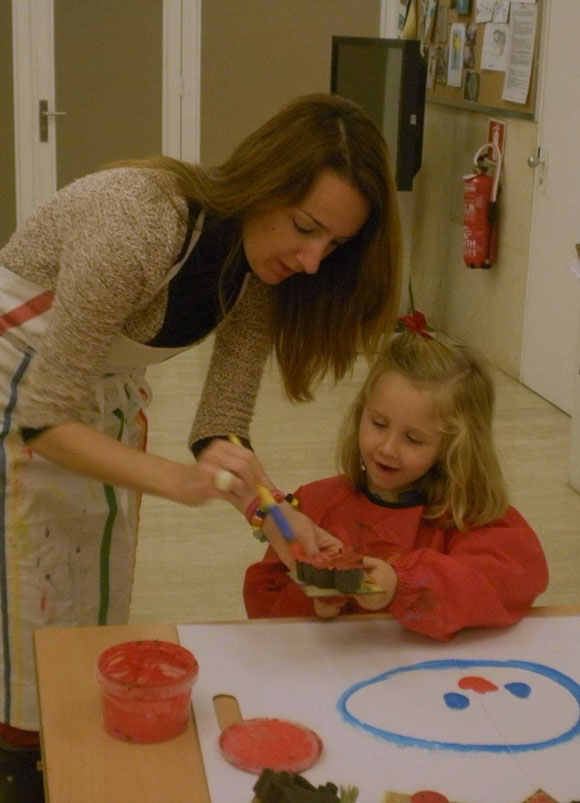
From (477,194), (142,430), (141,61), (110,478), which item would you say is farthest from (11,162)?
(110,478)

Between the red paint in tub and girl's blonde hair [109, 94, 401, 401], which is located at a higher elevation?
girl's blonde hair [109, 94, 401, 401]

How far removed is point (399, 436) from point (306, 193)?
0.40 meters

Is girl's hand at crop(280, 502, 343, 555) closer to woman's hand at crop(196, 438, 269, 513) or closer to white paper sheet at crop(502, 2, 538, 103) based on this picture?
woman's hand at crop(196, 438, 269, 513)

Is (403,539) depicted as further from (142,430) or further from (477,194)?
(477,194)

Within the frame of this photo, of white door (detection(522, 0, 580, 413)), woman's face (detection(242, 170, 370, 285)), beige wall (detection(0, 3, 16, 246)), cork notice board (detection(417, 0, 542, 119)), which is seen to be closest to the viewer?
woman's face (detection(242, 170, 370, 285))

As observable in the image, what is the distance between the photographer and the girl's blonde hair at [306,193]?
1.45 metres

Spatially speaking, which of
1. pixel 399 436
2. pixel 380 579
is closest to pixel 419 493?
pixel 399 436

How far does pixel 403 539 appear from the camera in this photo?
→ 1.64 m

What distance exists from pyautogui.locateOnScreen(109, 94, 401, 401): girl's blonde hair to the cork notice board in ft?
10.6

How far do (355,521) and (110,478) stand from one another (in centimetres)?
42

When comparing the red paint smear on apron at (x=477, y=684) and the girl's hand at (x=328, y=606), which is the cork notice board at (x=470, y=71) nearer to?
the girl's hand at (x=328, y=606)

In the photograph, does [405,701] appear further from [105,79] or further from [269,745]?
[105,79]

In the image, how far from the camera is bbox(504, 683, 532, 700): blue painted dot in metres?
1.33

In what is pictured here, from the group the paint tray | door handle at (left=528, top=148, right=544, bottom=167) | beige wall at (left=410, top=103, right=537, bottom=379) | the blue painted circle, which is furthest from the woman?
beige wall at (left=410, top=103, right=537, bottom=379)
